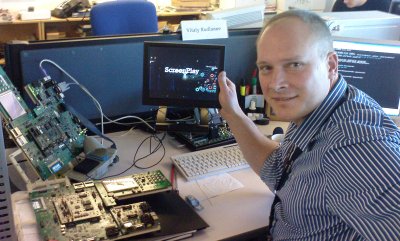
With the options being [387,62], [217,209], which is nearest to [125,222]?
[217,209]

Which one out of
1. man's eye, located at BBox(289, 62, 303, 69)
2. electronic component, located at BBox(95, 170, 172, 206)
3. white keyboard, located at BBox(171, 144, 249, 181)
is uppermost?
man's eye, located at BBox(289, 62, 303, 69)

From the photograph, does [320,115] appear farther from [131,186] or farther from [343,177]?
[131,186]

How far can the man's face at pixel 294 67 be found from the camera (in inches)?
42.1

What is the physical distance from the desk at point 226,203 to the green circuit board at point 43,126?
0.59 feet

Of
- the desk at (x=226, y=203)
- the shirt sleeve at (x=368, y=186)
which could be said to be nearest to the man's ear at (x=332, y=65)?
the shirt sleeve at (x=368, y=186)

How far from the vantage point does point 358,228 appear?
0.92 meters

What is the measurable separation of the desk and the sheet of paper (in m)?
0.02

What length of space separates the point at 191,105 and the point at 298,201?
74cm

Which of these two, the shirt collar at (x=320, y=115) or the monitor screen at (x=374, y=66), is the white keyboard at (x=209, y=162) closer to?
the shirt collar at (x=320, y=115)

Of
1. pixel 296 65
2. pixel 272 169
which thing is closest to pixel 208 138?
pixel 272 169

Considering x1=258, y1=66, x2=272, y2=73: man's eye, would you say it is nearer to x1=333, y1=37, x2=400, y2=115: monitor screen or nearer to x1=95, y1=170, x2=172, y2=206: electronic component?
x1=95, y1=170, x2=172, y2=206: electronic component

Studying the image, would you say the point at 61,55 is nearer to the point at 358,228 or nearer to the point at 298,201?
the point at 298,201

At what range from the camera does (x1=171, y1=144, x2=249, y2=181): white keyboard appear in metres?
1.52

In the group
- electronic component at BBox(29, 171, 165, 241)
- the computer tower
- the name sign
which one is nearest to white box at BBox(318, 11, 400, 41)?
the name sign
